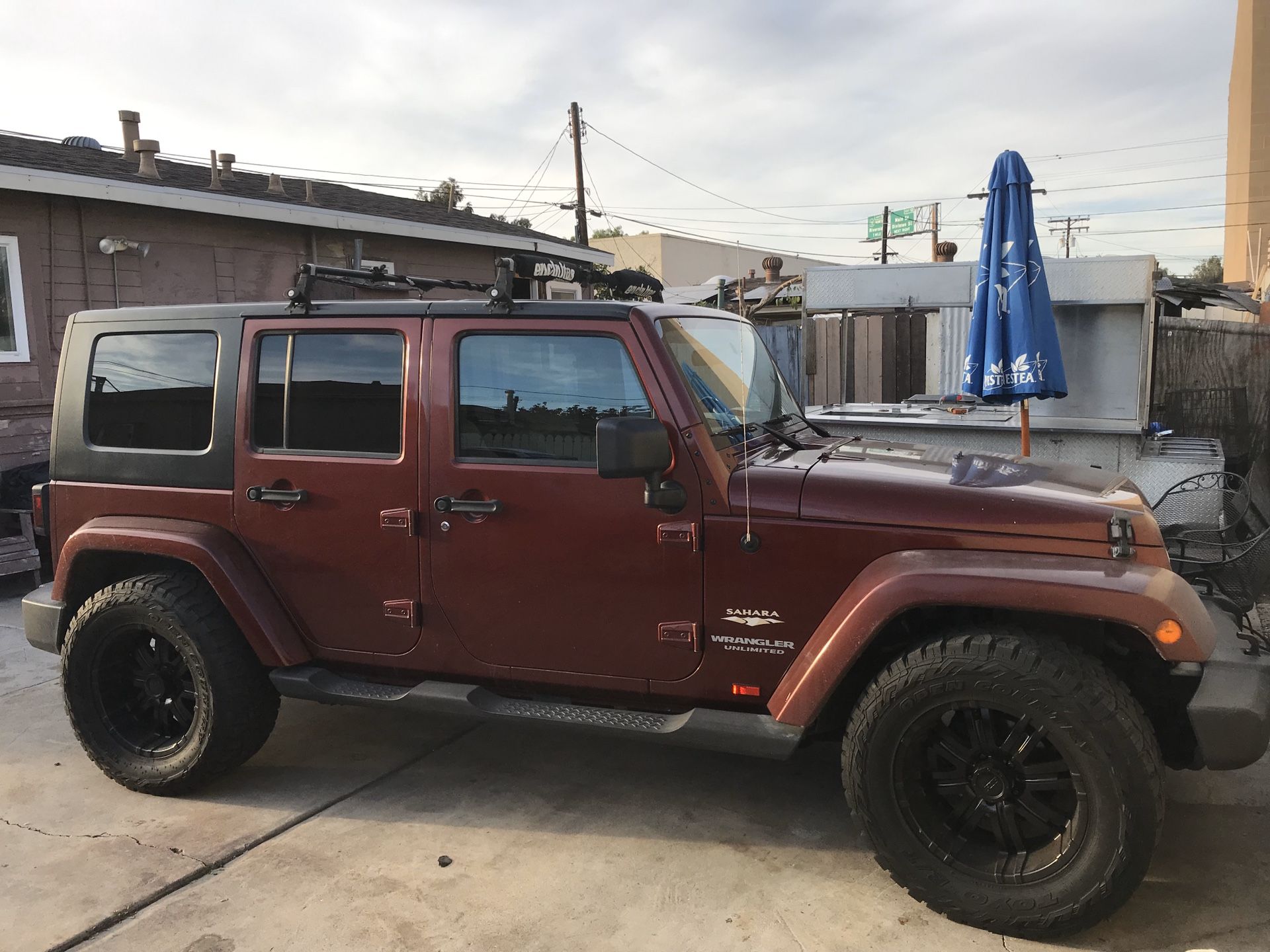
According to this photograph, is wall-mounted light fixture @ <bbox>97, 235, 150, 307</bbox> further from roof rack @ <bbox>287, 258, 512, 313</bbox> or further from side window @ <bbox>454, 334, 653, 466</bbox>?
side window @ <bbox>454, 334, 653, 466</bbox>

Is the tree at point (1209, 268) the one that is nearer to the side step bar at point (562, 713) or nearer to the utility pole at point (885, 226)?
the utility pole at point (885, 226)

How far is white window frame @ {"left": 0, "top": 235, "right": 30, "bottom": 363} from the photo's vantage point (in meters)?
8.16

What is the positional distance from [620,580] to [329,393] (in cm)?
138

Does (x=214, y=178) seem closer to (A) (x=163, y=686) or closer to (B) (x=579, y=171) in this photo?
(A) (x=163, y=686)

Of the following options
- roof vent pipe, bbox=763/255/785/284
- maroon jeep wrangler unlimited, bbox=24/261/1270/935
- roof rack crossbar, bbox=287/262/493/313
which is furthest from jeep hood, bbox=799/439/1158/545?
roof vent pipe, bbox=763/255/785/284

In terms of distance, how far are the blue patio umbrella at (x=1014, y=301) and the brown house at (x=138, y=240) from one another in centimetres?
706

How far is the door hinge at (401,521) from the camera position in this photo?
3.31 metres

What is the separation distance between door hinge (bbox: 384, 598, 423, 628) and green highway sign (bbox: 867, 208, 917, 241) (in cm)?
3753

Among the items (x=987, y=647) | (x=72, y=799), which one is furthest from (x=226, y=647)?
(x=987, y=647)

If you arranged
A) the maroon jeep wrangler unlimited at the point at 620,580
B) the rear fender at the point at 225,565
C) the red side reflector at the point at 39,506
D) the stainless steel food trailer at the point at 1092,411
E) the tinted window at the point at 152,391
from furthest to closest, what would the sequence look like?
1. the stainless steel food trailer at the point at 1092,411
2. the red side reflector at the point at 39,506
3. the tinted window at the point at 152,391
4. the rear fender at the point at 225,565
5. the maroon jeep wrangler unlimited at the point at 620,580

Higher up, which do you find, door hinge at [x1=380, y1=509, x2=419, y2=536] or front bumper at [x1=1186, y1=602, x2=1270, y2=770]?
door hinge at [x1=380, y1=509, x2=419, y2=536]

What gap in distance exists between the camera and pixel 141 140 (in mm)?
9695

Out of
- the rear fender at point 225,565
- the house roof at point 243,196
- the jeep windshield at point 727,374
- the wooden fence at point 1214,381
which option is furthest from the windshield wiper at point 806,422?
the house roof at point 243,196

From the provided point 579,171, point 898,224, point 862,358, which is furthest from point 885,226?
point 862,358
